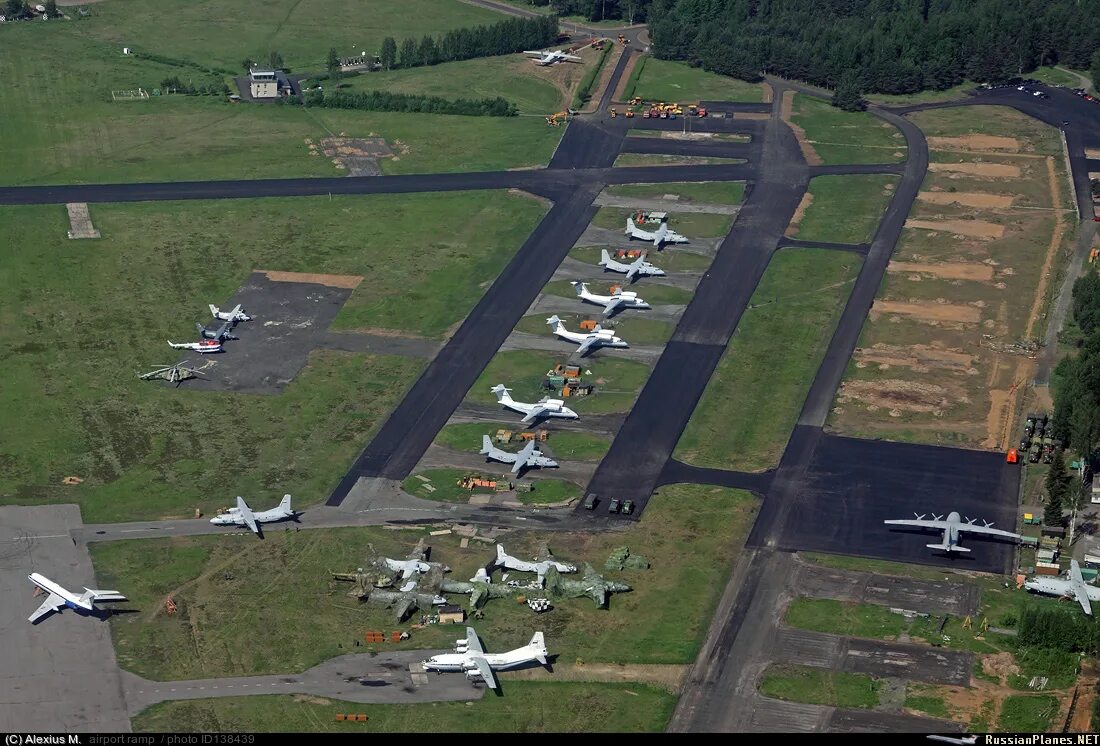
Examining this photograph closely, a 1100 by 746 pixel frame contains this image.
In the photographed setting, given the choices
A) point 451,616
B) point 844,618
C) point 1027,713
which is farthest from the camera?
point 844,618

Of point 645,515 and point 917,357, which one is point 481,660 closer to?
point 645,515

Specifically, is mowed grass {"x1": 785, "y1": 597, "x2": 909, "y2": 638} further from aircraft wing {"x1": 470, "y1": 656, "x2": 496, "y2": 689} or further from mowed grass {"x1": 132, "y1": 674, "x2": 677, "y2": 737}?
aircraft wing {"x1": 470, "y1": 656, "x2": 496, "y2": 689}

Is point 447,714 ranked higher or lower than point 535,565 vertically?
lower

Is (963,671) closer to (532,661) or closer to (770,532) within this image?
(770,532)

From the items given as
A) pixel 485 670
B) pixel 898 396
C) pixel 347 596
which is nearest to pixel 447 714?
pixel 485 670

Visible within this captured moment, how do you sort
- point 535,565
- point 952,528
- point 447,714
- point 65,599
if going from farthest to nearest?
point 952,528 < point 535,565 < point 65,599 < point 447,714

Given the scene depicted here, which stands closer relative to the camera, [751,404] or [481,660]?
[481,660]

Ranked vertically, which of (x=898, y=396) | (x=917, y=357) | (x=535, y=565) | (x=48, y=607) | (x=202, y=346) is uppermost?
(x=917, y=357)
